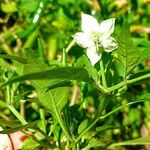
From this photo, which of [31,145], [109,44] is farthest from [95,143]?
[109,44]

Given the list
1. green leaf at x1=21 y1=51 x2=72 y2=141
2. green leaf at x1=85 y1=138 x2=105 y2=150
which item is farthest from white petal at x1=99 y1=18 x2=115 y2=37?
green leaf at x1=85 y1=138 x2=105 y2=150

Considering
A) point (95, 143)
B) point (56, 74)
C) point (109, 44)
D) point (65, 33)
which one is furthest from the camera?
point (65, 33)

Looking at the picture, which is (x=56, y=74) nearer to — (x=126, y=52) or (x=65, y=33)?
(x=126, y=52)

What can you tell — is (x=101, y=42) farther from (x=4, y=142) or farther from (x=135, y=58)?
(x=4, y=142)

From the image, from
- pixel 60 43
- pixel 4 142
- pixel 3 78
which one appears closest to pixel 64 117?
pixel 3 78

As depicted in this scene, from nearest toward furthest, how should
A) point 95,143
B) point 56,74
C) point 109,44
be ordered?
point 56,74
point 109,44
point 95,143

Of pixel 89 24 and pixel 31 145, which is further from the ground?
pixel 89 24

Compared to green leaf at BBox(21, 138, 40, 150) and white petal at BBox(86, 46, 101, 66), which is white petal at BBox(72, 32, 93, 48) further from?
green leaf at BBox(21, 138, 40, 150)
